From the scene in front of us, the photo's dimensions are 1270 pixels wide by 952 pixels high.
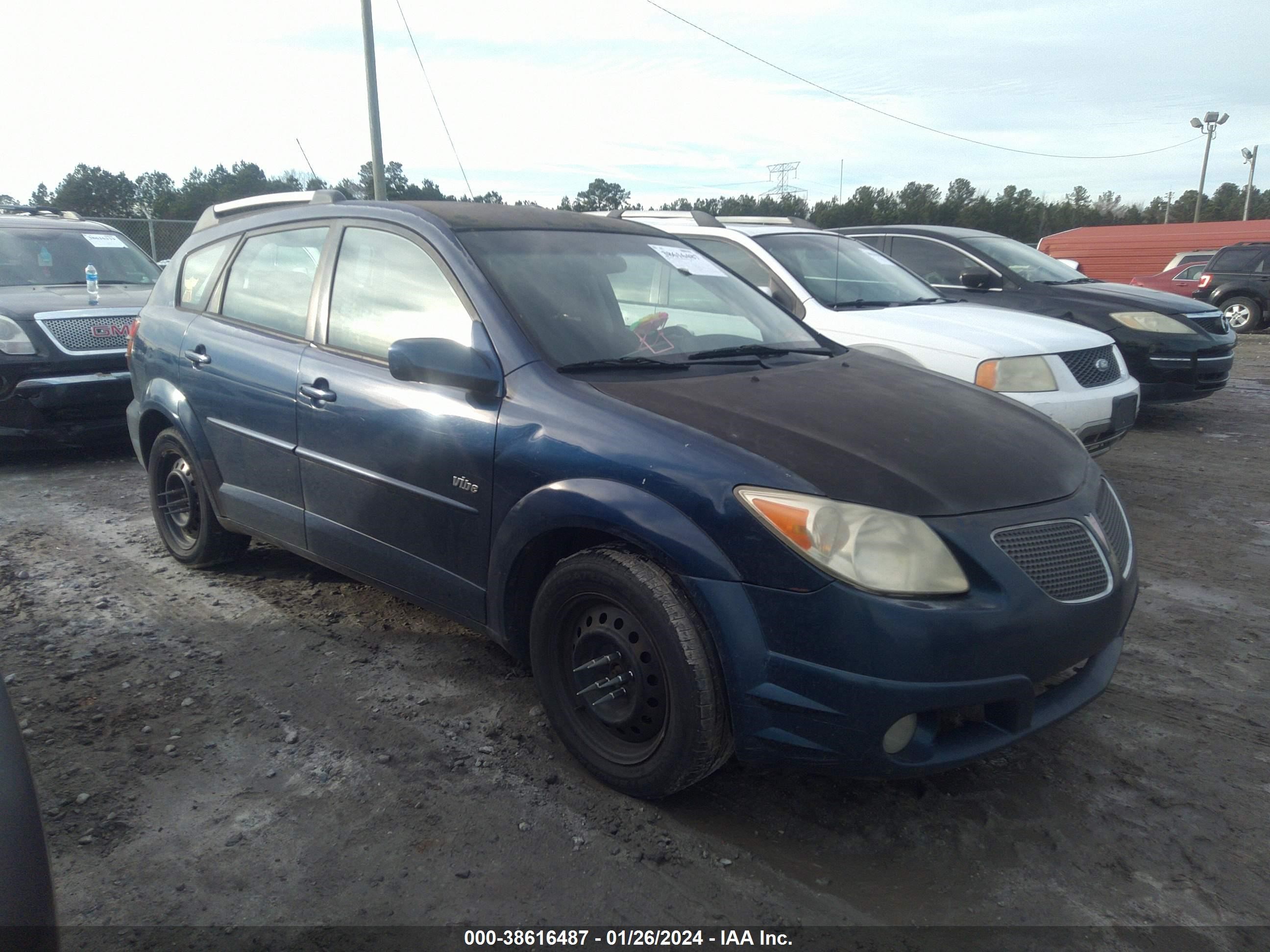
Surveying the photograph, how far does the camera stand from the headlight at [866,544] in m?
2.29

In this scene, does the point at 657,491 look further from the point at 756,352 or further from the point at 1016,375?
the point at 1016,375

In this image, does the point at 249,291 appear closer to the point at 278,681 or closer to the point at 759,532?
the point at 278,681

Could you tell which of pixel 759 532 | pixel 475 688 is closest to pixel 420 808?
pixel 475 688

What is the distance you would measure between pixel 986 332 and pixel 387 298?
3839 mm

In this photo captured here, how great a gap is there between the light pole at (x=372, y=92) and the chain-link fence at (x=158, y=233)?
638cm

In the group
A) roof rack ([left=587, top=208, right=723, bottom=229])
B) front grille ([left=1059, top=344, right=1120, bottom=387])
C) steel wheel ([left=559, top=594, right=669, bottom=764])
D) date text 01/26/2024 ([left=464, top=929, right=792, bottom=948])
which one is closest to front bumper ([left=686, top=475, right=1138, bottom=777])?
steel wheel ([left=559, top=594, right=669, bottom=764])

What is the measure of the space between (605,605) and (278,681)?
1.49 m

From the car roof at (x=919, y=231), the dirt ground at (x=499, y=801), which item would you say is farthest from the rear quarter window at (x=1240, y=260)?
the dirt ground at (x=499, y=801)

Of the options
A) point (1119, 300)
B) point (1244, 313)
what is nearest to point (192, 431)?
point (1119, 300)

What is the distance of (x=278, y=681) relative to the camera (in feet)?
11.3

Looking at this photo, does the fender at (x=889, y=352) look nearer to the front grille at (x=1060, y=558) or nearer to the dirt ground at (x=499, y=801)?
the dirt ground at (x=499, y=801)

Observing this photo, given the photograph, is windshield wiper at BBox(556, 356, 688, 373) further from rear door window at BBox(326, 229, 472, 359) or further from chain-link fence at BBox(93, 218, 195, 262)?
chain-link fence at BBox(93, 218, 195, 262)

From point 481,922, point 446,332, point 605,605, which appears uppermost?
point 446,332

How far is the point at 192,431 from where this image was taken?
4199mm
